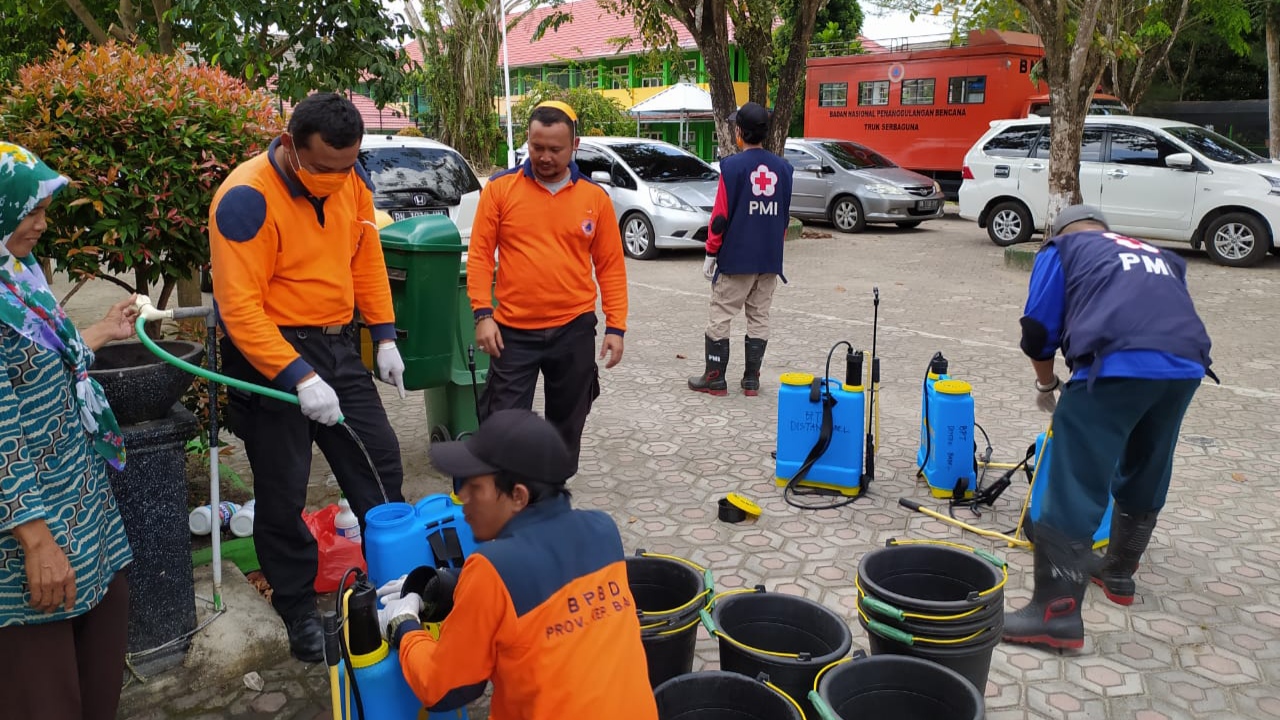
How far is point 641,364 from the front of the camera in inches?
306

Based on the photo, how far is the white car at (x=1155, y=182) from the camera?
37.8 ft

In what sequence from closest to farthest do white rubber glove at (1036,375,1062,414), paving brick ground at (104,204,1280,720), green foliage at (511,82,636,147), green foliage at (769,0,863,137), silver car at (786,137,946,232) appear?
1. paving brick ground at (104,204,1280,720)
2. white rubber glove at (1036,375,1062,414)
3. silver car at (786,137,946,232)
4. green foliage at (511,82,636,147)
5. green foliage at (769,0,863,137)

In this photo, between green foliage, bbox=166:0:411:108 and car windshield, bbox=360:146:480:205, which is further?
car windshield, bbox=360:146:480:205

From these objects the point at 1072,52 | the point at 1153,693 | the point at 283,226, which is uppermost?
the point at 1072,52

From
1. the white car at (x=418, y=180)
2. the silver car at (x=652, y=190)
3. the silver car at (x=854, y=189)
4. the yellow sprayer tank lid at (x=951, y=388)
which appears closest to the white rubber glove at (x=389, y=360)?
the yellow sprayer tank lid at (x=951, y=388)

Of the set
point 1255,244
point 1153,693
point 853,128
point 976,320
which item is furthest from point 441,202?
point 853,128

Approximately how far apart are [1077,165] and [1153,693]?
9778 millimetres

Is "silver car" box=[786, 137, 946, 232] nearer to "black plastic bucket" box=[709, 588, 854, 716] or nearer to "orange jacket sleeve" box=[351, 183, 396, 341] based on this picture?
"orange jacket sleeve" box=[351, 183, 396, 341]

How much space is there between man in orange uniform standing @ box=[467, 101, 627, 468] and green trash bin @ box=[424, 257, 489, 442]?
20.3 inches

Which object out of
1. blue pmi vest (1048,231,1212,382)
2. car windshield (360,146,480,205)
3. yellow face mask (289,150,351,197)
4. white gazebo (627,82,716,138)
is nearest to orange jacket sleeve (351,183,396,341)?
yellow face mask (289,150,351,197)

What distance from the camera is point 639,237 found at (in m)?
13.3

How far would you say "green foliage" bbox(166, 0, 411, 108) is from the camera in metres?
6.57

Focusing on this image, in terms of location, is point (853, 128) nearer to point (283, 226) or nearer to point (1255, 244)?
point (1255, 244)

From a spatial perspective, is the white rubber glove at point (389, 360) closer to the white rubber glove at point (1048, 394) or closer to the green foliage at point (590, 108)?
the white rubber glove at point (1048, 394)
